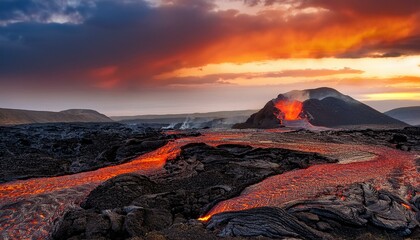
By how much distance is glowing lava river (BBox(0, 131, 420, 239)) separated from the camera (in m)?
14.5

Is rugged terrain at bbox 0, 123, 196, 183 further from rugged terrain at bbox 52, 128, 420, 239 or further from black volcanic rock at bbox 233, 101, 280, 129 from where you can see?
black volcanic rock at bbox 233, 101, 280, 129

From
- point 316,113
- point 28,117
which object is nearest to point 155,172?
point 316,113

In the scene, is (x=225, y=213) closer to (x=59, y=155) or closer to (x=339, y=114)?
(x=59, y=155)

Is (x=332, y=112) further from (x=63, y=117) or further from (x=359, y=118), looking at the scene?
(x=63, y=117)

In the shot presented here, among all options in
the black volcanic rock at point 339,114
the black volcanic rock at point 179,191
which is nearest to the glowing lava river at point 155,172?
the black volcanic rock at point 179,191

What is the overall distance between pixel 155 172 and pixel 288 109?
65.0m

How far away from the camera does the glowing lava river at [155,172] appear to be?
14.5m

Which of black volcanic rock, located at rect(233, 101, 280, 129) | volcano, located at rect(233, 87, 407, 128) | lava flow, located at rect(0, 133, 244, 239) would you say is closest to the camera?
lava flow, located at rect(0, 133, 244, 239)

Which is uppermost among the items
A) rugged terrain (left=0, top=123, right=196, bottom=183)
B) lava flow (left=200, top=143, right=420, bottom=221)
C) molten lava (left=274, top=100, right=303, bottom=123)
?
molten lava (left=274, top=100, right=303, bottom=123)

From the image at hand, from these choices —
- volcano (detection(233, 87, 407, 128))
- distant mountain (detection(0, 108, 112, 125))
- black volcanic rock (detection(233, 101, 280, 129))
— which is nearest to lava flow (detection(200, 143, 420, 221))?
black volcanic rock (detection(233, 101, 280, 129))

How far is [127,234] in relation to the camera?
460 inches

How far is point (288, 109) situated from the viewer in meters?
83.7

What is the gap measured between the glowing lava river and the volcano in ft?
146

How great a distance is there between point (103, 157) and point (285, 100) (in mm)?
64506
